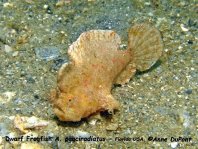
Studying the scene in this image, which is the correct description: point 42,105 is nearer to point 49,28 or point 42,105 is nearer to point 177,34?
point 49,28

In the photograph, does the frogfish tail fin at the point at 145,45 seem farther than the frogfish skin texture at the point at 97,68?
Yes

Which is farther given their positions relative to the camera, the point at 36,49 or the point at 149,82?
the point at 36,49

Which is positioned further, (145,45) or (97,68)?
(145,45)

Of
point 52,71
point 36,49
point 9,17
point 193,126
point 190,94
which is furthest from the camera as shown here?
point 9,17

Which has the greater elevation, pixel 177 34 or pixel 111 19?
pixel 111 19

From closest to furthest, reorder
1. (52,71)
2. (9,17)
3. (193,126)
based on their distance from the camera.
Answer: (193,126) < (52,71) < (9,17)

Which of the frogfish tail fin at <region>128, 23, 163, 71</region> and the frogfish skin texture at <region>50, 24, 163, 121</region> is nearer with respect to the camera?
the frogfish skin texture at <region>50, 24, 163, 121</region>

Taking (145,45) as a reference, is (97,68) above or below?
below

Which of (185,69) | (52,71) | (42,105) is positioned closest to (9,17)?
(52,71)
